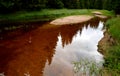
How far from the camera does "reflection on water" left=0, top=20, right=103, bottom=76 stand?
1648cm

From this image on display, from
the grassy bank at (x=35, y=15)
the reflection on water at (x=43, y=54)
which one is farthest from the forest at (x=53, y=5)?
the reflection on water at (x=43, y=54)

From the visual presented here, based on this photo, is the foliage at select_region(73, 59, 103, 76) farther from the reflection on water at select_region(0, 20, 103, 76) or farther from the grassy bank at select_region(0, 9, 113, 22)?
the grassy bank at select_region(0, 9, 113, 22)

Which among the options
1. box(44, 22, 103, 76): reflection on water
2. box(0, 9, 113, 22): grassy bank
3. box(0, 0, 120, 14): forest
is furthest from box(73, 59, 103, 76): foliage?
box(0, 0, 120, 14): forest

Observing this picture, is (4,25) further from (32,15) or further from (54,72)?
(54,72)

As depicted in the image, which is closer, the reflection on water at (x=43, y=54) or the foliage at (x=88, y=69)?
the foliage at (x=88, y=69)

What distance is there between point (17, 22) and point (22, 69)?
2518 centimetres

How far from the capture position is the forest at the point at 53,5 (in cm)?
4097

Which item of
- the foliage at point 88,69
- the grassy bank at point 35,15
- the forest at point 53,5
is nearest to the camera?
the foliage at point 88,69

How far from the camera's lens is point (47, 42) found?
25875 mm

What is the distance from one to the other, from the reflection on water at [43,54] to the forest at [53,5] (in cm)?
1334

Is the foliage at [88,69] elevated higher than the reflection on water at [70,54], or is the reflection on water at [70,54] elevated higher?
the foliage at [88,69]

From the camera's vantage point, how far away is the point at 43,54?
2083 centimetres

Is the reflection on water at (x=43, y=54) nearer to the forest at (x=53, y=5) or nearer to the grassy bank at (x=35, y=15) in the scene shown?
the grassy bank at (x=35, y=15)

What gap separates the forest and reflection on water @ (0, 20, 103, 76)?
13341 millimetres
